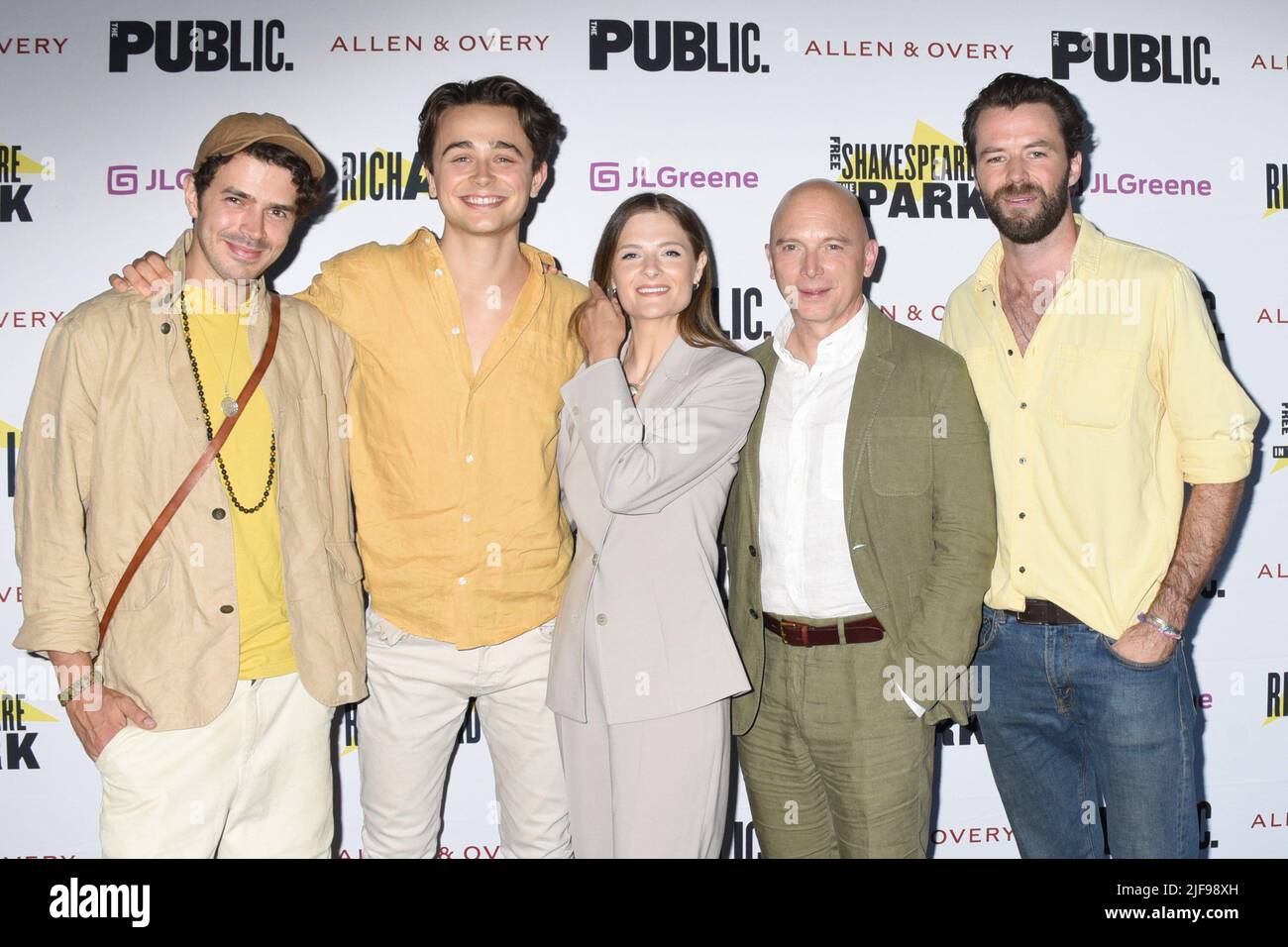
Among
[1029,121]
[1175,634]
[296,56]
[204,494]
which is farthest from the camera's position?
[296,56]

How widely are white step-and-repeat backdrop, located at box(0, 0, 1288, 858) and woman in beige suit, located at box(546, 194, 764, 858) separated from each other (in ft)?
3.93

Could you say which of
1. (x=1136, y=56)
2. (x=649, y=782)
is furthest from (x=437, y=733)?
(x=1136, y=56)

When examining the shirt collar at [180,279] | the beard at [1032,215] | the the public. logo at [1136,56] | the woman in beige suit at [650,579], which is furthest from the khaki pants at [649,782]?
the the public. logo at [1136,56]

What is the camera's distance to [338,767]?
3.60 meters

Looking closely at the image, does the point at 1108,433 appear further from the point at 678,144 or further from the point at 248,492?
the point at 248,492

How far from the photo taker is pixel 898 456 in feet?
7.94

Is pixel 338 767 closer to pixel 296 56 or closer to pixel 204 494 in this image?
pixel 204 494

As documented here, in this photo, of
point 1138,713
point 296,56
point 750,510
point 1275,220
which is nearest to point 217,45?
point 296,56

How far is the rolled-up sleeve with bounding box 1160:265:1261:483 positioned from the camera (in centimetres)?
240

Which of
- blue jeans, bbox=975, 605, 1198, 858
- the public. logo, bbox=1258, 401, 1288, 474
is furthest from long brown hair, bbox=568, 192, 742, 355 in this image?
the public. logo, bbox=1258, 401, 1288, 474

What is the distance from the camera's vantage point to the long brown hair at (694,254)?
2510 millimetres

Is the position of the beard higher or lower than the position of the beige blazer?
higher

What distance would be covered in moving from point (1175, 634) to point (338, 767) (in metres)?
2.88

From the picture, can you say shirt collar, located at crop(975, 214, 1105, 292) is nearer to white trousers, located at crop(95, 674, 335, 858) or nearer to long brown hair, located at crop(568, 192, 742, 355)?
long brown hair, located at crop(568, 192, 742, 355)
